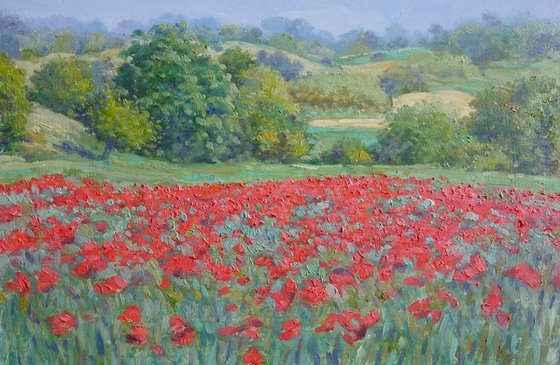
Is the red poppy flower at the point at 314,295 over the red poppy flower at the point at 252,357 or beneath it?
over

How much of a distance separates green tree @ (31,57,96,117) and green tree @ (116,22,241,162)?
28cm

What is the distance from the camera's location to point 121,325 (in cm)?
277

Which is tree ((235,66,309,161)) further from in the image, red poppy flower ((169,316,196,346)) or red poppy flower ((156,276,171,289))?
red poppy flower ((169,316,196,346))

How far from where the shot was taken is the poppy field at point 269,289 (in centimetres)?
270

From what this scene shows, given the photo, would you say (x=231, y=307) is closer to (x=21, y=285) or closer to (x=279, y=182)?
(x=21, y=285)

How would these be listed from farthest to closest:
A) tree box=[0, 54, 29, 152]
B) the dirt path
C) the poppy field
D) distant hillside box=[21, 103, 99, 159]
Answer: the dirt path < distant hillside box=[21, 103, 99, 159] < tree box=[0, 54, 29, 152] < the poppy field

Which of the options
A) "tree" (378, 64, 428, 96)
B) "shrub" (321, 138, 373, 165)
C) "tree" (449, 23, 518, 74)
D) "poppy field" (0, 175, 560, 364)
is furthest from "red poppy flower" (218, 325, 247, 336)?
"tree" (449, 23, 518, 74)

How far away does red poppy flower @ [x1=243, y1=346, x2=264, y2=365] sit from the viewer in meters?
2.63

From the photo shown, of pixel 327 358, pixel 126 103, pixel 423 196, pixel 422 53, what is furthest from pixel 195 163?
pixel 327 358

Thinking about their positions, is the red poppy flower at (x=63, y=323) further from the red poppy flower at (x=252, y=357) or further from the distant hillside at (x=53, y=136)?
the distant hillside at (x=53, y=136)

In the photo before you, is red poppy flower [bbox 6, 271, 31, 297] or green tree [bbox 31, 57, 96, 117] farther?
green tree [bbox 31, 57, 96, 117]

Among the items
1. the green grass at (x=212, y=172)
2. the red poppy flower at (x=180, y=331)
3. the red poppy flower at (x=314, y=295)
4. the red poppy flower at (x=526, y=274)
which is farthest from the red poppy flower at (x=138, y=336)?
the green grass at (x=212, y=172)

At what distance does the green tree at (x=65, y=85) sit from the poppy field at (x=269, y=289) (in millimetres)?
1324

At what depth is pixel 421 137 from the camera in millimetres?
5949
